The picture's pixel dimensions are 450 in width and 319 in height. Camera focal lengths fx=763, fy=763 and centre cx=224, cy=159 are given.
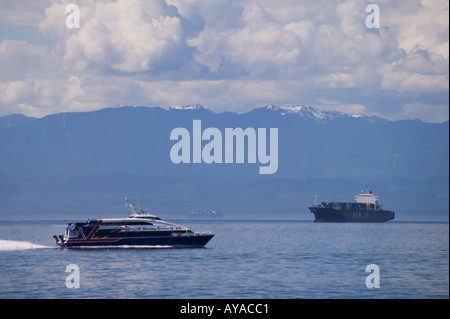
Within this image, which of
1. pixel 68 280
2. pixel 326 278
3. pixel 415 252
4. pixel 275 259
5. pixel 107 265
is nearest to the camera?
pixel 68 280

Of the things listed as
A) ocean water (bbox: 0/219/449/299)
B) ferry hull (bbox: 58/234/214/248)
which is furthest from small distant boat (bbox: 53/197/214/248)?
ocean water (bbox: 0/219/449/299)

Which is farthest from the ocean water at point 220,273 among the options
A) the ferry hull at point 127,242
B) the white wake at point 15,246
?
the ferry hull at point 127,242

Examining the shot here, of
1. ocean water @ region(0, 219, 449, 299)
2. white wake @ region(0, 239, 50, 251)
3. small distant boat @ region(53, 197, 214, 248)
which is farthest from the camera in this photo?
white wake @ region(0, 239, 50, 251)

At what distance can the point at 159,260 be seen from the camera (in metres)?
81.3

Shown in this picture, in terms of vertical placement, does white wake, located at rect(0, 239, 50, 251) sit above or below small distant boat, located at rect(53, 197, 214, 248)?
below

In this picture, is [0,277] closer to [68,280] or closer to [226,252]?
[68,280]

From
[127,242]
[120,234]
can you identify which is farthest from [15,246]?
[127,242]

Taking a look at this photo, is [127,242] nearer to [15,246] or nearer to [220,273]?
[15,246]

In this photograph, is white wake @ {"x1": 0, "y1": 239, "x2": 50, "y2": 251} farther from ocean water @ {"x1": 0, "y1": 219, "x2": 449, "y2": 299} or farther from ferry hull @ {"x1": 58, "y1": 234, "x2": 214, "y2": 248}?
ferry hull @ {"x1": 58, "y1": 234, "x2": 214, "y2": 248}

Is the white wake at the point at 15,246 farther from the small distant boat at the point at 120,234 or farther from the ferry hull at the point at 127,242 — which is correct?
the small distant boat at the point at 120,234

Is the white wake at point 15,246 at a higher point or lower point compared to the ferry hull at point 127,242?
lower
